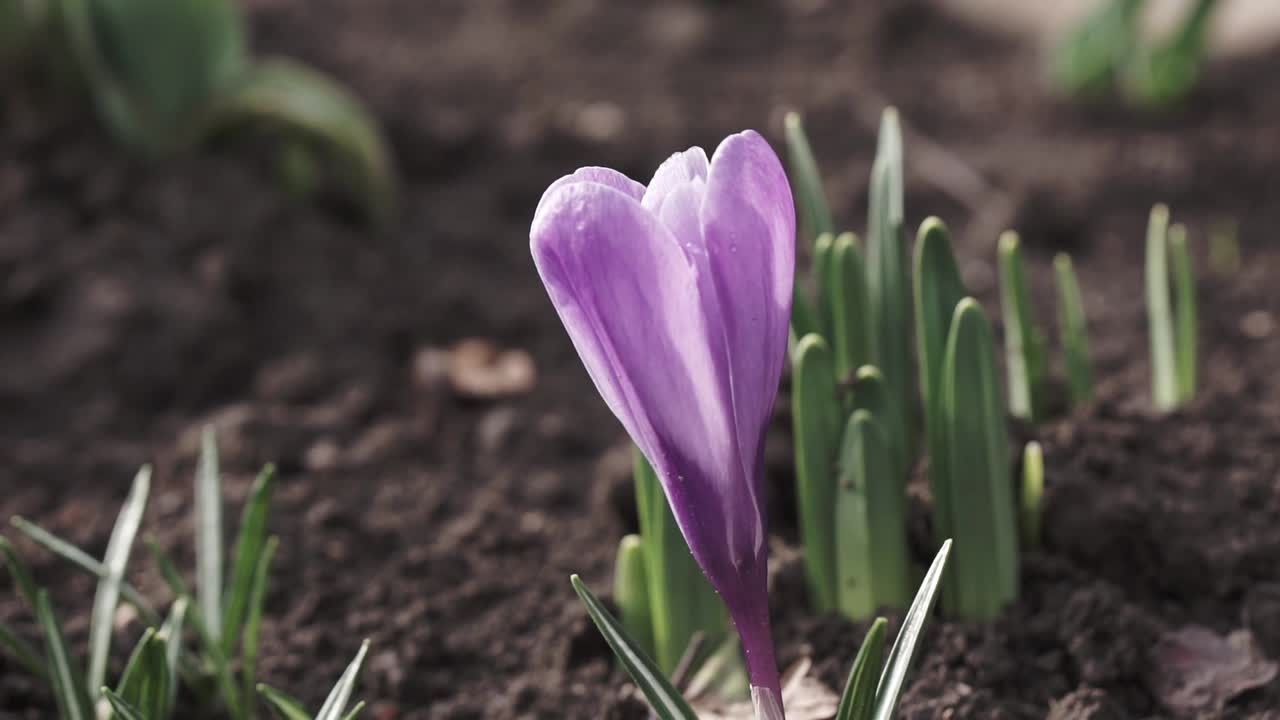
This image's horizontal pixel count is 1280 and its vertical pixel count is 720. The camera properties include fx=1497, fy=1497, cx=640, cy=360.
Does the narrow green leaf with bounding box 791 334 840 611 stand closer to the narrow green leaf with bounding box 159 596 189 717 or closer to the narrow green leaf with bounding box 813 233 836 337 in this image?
the narrow green leaf with bounding box 813 233 836 337

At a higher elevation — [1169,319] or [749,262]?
[749,262]

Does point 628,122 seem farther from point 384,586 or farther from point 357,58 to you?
point 384,586

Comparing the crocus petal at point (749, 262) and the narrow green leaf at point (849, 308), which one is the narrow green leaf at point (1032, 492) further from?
the crocus petal at point (749, 262)

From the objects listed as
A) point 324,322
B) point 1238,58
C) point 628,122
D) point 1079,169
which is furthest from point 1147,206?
point 324,322

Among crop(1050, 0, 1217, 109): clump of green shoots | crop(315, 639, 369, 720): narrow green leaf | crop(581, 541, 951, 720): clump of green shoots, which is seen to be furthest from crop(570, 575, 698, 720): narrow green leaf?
crop(1050, 0, 1217, 109): clump of green shoots

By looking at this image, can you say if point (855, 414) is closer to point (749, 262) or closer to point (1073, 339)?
point (749, 262)

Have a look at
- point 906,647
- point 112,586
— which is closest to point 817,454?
point 906,647
